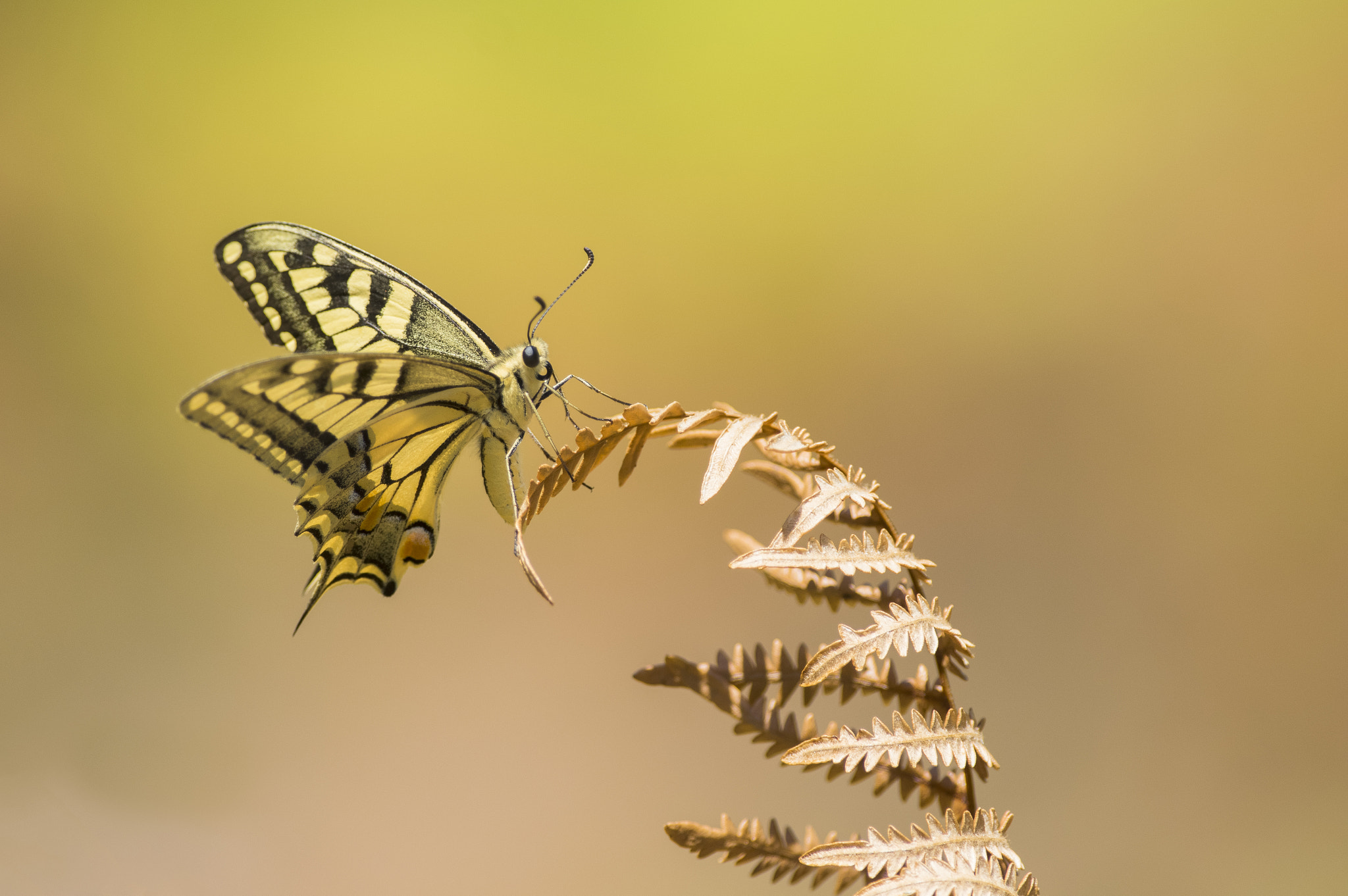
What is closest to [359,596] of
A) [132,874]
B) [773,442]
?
[132,874]

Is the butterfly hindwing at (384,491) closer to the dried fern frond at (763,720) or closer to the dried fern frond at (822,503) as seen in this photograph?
the dried fern frond at (763,720)

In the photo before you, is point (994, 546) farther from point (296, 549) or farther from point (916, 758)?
point (296, 549)

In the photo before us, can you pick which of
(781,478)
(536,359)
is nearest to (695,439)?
(781,478)

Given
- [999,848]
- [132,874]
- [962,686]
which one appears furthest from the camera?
[962,686]

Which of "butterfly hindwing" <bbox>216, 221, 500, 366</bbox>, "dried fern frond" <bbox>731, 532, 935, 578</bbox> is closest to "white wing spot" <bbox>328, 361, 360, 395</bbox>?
"butterfly hindwing" <bbox>216, 221, 500, 366</bbox>

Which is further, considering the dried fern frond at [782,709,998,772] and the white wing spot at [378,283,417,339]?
the white wing spot at [378,283,417,339]

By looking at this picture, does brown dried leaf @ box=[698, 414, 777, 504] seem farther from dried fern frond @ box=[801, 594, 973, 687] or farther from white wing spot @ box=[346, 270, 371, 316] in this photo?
white wing spot @ box=[346, 270, 371, 316]
